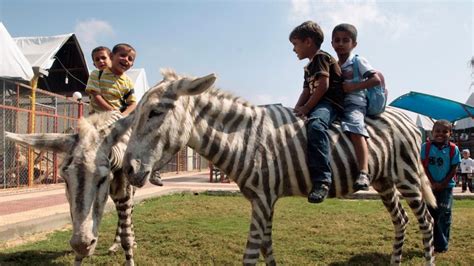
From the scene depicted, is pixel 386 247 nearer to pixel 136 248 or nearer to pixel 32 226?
pixel 136 248

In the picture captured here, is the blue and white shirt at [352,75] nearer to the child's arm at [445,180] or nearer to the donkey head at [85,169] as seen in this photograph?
the donkey head at [85,169]

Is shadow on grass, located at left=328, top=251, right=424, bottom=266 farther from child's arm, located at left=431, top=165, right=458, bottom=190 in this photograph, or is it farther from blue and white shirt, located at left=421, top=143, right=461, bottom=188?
blue and white shirt, located at left=421, top=143, right=461, bottom=188

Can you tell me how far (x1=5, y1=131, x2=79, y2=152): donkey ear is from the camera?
359 centimetres

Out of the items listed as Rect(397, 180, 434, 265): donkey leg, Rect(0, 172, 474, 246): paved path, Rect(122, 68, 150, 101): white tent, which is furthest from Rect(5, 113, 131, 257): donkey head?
Rect(122, 68, 150, 101): white tent

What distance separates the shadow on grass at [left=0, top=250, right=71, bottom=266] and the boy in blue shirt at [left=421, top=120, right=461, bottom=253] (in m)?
5.50

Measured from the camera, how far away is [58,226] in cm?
800

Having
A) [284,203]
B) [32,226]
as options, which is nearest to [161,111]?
[32,226]

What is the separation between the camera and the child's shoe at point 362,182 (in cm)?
380

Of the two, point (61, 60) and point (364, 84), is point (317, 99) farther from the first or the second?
point (61, 60)

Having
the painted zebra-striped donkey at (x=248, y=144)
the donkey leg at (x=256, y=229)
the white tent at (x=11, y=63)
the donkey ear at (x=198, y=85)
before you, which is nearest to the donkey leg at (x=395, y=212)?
the painted zebra-striped donkey at (x=248, y=144)

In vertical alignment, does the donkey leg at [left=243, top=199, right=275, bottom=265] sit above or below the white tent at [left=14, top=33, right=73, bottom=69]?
below

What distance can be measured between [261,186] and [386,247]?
3408 mm

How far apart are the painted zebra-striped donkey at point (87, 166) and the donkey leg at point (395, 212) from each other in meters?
3.00

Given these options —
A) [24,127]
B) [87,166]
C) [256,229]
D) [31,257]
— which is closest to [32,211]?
[31,257]
